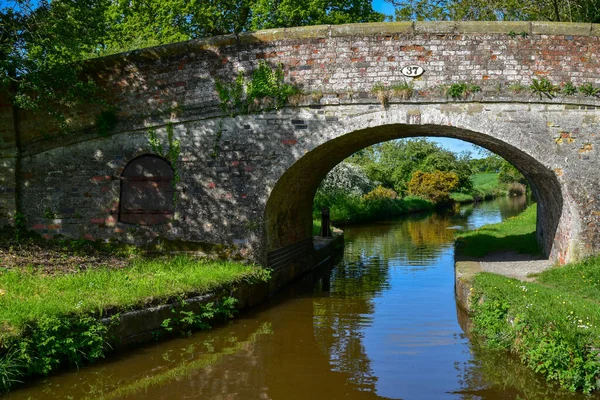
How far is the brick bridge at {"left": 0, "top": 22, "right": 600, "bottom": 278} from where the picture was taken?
997 centimetres

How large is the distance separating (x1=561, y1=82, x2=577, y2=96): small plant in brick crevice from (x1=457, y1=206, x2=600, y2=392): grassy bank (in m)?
2.69

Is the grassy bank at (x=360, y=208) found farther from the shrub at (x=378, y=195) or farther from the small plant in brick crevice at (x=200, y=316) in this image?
the small plant in brick crevice at (x=200, y=316)

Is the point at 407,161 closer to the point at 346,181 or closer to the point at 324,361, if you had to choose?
the point at 346,181

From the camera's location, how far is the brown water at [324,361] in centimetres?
630

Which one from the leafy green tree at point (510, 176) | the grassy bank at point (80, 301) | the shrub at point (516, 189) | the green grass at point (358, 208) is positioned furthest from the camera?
the shrub at point (516, 189)

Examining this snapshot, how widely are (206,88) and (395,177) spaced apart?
3311 cm

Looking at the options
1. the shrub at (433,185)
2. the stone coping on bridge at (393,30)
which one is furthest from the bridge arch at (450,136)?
the shrub at (433,185)

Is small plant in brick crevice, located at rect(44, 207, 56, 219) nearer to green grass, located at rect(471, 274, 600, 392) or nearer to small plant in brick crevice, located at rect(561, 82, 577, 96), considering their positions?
green grass, located at rect(471, 274, 600, 392)

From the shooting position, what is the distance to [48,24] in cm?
1028

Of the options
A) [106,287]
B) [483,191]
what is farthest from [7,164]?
[483,191]

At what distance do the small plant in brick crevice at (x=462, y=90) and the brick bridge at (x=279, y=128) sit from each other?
0.09 metres

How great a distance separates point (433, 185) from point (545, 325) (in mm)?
35753

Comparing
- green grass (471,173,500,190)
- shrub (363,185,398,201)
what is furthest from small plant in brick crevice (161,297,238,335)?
green grass (471,173,500,190)

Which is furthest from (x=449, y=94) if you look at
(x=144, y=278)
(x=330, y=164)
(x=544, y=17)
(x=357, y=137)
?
(x=544, y=17)
